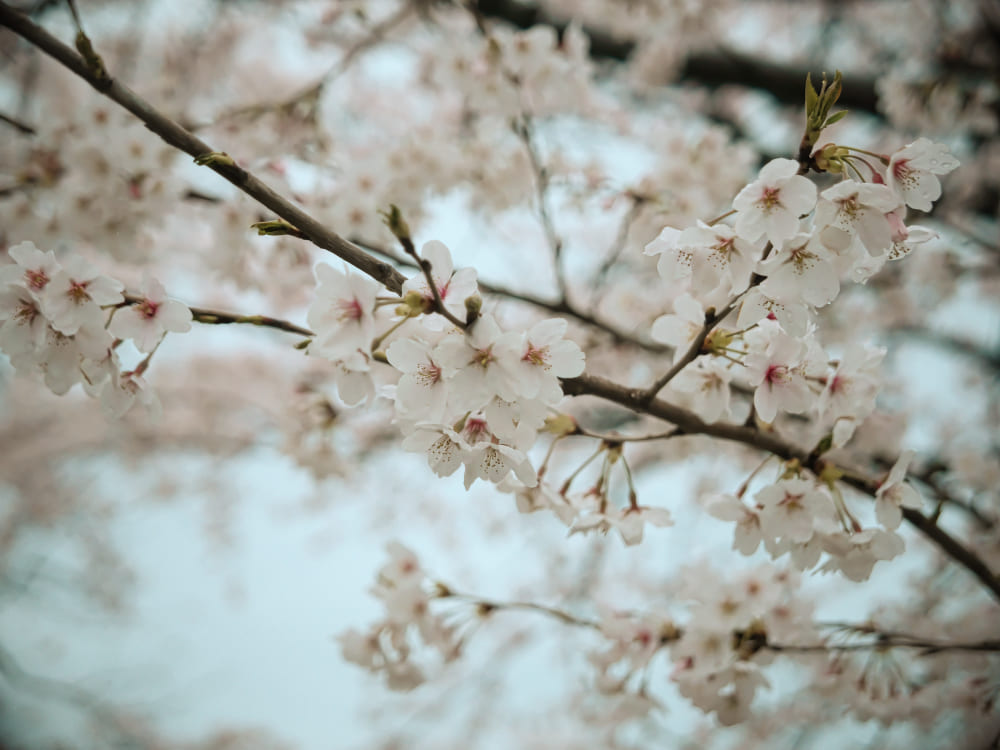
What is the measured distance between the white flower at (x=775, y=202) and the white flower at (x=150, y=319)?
72 centimetres

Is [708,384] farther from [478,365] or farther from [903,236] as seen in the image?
[478,365]

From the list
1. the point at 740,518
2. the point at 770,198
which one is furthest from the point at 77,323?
the point at 740,518

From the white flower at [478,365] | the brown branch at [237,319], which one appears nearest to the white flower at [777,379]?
the white flower at [478,365]

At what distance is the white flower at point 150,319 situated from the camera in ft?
2.68

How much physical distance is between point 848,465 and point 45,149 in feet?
6.45

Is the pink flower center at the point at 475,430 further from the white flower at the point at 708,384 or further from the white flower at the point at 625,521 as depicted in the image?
the white flower at the point at 708,384

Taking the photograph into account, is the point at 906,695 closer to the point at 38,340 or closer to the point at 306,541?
the point at 38,340

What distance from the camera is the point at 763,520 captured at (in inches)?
36.8

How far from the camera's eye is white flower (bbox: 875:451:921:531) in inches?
35.3

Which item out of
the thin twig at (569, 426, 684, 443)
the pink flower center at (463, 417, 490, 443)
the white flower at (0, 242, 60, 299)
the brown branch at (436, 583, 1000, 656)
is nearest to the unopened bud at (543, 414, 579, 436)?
the thin twig at (569, 426, 684, 443)

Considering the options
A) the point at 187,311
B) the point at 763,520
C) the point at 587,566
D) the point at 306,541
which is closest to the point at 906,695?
the point at 763,520

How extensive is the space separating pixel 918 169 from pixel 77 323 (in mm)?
1087

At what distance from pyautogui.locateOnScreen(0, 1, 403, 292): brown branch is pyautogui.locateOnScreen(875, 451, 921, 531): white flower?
2.52 feet

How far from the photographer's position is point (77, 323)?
31.3 inches
